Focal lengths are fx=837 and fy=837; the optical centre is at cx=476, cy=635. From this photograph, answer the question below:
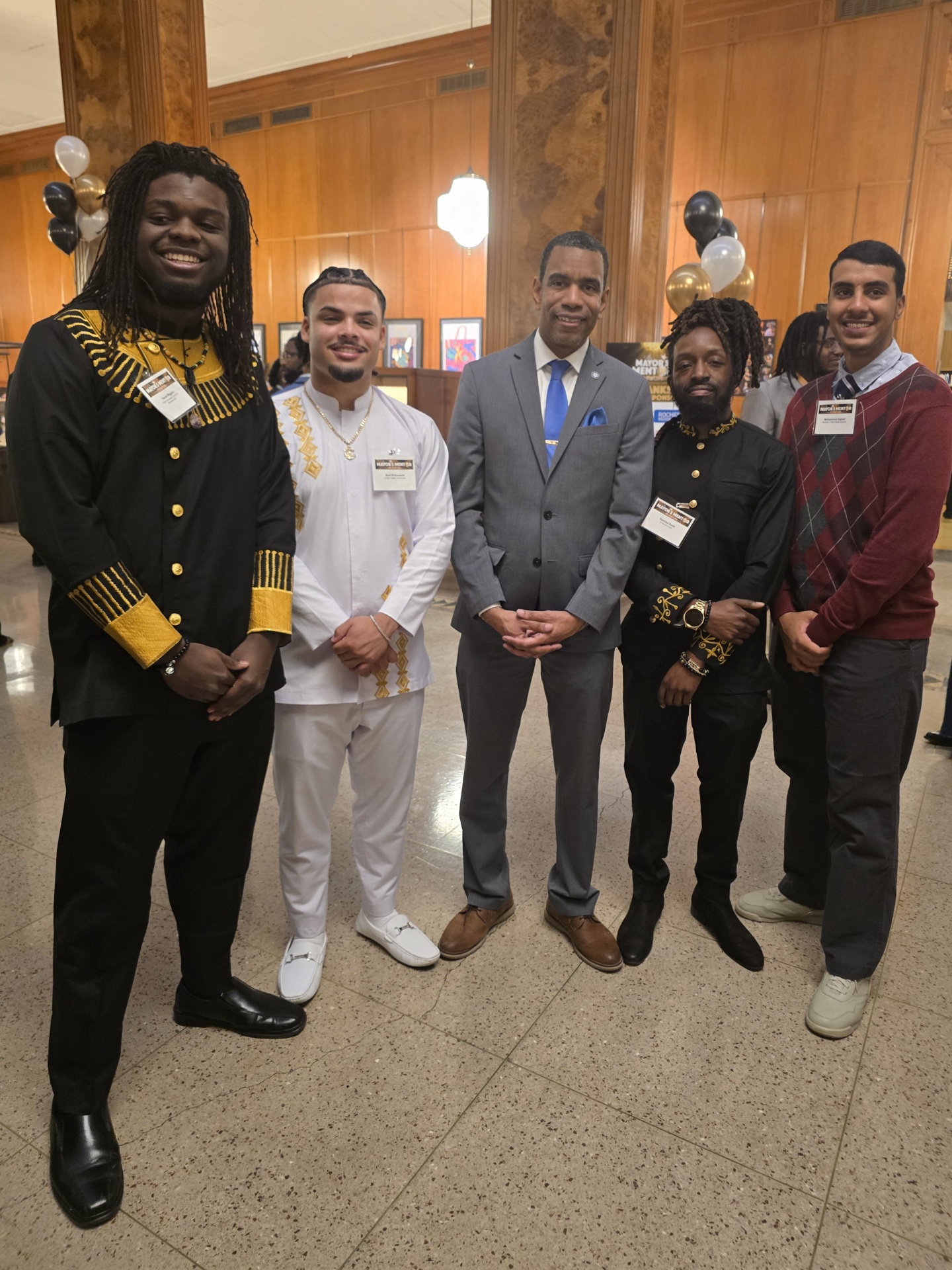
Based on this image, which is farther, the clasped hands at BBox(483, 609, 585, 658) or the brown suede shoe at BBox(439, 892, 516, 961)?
the brown suede shoe at BBox(439, 892, 516, 961)

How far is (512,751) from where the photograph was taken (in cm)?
245

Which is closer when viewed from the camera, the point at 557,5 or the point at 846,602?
the point at 846,602

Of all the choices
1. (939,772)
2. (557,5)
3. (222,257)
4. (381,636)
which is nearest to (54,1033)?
(381,636)

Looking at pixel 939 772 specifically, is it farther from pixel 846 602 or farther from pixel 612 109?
pixel 612 109

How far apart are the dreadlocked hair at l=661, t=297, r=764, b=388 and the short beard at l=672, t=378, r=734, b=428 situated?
0.08m

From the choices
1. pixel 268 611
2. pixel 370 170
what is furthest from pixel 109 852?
pixel 370 170

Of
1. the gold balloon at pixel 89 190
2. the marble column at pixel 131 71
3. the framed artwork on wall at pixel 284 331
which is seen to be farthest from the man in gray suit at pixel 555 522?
the framed artwork on wall at pixel 284 331

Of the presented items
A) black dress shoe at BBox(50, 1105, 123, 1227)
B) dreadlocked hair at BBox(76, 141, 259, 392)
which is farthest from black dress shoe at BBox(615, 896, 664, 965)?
dreadlocked hair at BBox(76, 141, 259, 392)

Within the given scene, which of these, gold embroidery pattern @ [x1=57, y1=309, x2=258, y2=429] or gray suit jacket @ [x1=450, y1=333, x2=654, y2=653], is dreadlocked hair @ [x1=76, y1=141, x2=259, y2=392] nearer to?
gold embroidery pattern @ [x1=57, y1=309, x2=258, y2=429]

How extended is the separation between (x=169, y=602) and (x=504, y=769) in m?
1.15

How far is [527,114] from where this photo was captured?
5.25m

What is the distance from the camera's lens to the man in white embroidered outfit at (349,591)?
81.3 inches

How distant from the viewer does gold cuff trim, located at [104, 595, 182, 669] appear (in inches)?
60.9

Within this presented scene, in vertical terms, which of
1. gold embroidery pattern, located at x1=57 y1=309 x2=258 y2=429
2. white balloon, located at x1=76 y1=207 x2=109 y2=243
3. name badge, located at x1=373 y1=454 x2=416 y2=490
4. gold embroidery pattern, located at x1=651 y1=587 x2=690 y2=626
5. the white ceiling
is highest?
the white ceiling
